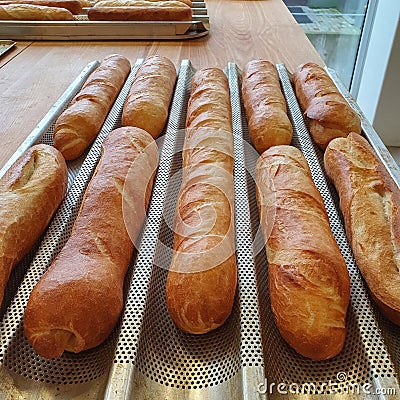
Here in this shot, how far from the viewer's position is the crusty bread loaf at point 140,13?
2.47 m

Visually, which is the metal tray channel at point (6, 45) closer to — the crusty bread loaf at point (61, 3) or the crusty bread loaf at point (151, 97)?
the crusty bread loaf at point (61, 3)

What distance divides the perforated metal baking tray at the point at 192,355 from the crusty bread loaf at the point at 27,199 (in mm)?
47

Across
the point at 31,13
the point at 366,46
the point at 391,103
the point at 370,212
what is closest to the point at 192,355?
the point at 370,212

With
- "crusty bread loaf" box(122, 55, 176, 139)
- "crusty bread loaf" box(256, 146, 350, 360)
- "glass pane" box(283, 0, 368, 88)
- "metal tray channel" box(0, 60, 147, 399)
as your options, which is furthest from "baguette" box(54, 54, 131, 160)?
"glass pane" box(283, 0, 368, 88)

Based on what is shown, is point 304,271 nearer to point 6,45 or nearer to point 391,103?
point 6,45

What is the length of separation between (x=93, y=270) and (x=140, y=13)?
2.08 m

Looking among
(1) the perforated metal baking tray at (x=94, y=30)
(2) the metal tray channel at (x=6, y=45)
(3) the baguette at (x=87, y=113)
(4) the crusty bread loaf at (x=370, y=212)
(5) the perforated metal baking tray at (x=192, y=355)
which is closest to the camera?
(5) the perforated metal baking tray at (x=192, y=355)

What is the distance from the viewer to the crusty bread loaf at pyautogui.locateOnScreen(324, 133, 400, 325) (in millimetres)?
835

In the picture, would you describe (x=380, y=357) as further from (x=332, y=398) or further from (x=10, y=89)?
(x=10, y=89)

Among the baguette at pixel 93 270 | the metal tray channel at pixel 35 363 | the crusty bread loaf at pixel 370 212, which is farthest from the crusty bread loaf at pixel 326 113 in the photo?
the metal tray channel at pixel 35 363

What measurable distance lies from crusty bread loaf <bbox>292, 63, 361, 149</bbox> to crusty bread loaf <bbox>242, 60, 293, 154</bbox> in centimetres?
9

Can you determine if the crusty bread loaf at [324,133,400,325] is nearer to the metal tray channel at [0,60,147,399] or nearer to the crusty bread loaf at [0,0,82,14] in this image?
the metal tray channel at [0,60,147,399]

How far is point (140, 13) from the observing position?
247cm

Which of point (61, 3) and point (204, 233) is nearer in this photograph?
point (204, 233)
